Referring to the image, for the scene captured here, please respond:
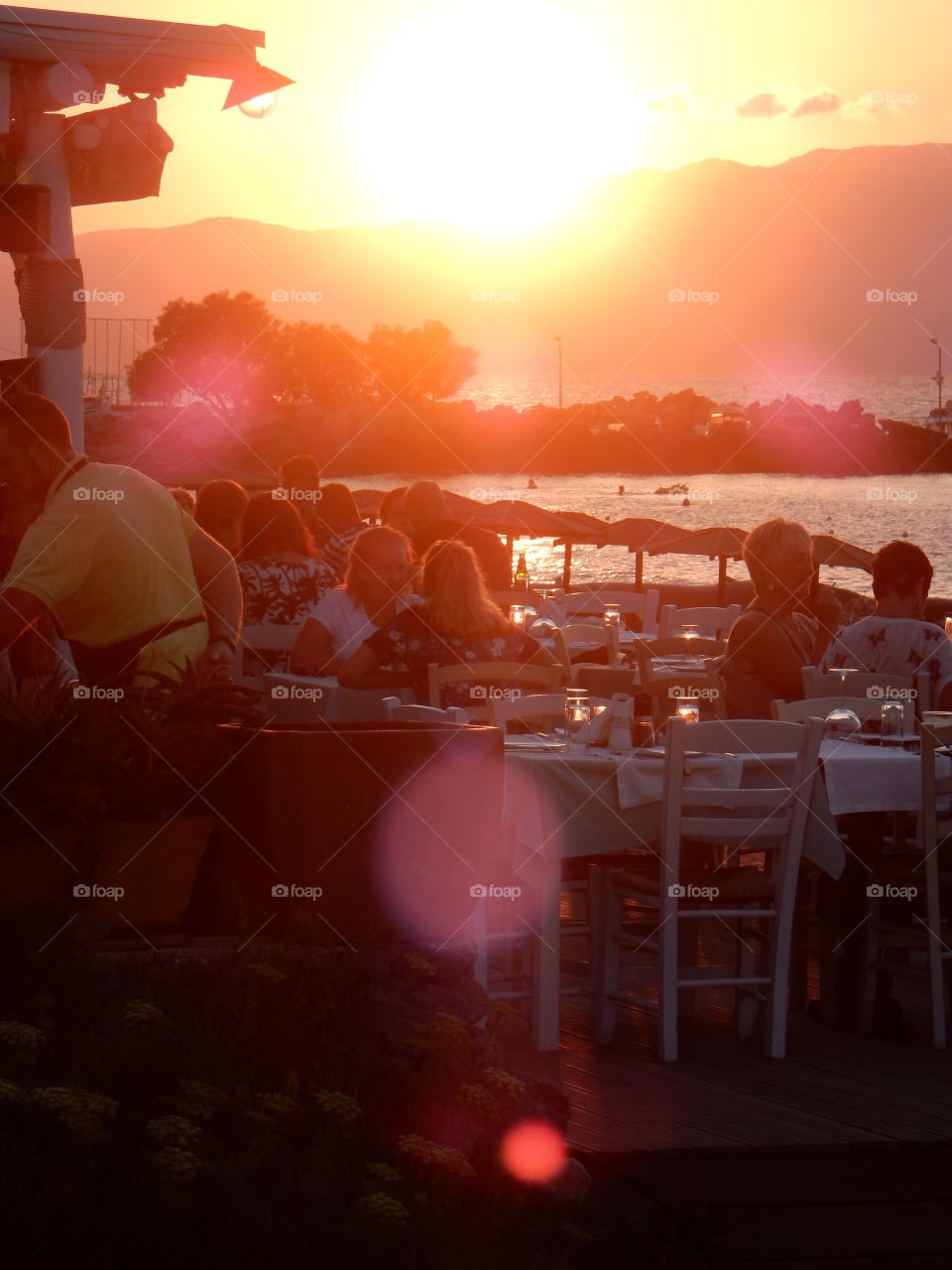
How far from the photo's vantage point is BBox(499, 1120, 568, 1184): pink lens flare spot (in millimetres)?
2678

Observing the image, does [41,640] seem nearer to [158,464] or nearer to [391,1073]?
[391,1073]

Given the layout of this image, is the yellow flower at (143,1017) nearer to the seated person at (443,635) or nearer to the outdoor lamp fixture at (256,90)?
the seated person at (443,635)

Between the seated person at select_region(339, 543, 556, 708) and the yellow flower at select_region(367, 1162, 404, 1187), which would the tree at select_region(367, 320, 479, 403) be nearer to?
the seated person at select_region(339, 543, 556, 708)

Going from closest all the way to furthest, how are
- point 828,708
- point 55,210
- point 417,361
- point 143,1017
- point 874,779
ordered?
point 143,1017 < point 874,779 < point 55,210 < point 828,708 < point 417,361

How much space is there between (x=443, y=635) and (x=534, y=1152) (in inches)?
125

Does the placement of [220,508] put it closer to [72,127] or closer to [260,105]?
[260,105]

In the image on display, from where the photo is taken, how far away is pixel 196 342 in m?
98.9

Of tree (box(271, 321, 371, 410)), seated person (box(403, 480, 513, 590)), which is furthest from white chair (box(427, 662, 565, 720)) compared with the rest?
tree (box(271, 321, 371, 410))

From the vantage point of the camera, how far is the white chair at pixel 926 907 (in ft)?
15.9

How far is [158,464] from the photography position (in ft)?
48.9

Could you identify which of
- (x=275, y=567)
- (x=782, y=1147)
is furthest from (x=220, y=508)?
(x=782, y=1147)

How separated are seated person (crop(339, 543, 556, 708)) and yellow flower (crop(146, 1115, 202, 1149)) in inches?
132

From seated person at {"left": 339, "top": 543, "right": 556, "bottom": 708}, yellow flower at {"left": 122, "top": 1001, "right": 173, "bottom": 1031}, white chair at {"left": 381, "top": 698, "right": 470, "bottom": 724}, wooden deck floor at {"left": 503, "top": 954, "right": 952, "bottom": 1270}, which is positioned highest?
seated person at {"left": 339, "top": 543, "right": 556, "bottom": 708}

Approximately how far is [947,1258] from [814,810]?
4.63 feet
